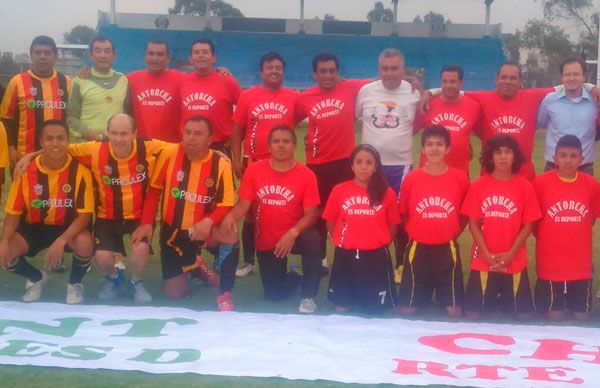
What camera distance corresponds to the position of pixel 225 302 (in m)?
4.33

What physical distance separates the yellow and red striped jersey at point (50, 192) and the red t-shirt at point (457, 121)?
228 centimetres

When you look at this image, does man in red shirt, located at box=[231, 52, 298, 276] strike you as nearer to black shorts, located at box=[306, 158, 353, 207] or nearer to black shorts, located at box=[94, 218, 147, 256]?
black shorts, located at box=[306, 158, 353, 207]

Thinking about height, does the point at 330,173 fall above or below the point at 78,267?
above

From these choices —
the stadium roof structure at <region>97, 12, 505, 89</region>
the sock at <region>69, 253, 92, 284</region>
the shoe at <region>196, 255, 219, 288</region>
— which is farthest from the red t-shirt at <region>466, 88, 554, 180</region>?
the stadium roof structure at <region>97, 12, 505, 89</region>

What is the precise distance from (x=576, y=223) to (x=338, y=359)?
1.87 m

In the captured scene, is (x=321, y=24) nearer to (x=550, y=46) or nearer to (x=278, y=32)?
(x=278, y=32)

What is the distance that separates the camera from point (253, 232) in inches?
206

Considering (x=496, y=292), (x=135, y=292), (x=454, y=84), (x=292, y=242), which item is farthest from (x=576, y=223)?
(x=135, y=292)

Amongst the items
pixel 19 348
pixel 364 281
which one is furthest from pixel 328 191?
pixel 19 348

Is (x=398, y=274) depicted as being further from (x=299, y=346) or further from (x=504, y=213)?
(x=299, y=346)

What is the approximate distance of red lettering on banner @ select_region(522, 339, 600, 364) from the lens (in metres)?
3.47

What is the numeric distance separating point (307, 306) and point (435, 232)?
3.00 ft

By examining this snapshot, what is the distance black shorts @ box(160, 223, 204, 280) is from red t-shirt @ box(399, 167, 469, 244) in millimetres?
1434

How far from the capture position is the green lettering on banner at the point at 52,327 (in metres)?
3.74
